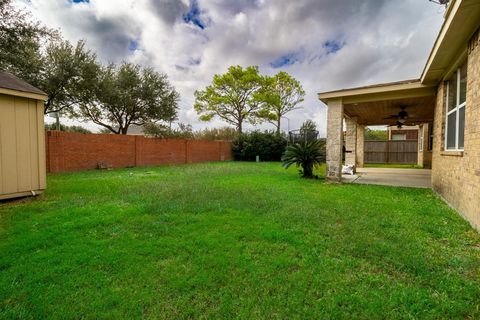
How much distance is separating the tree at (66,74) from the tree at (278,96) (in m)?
16.3

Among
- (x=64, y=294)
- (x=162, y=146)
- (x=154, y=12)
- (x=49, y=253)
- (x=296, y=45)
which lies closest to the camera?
(x=64, y=294)

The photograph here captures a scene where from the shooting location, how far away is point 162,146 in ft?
50.1

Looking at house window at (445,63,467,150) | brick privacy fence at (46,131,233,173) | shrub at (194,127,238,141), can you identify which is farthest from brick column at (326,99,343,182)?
shrub at (194,127,238,141)

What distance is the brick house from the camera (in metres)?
3.36

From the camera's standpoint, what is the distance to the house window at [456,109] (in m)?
4.31

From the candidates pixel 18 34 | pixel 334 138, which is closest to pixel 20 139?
pixel 18 34

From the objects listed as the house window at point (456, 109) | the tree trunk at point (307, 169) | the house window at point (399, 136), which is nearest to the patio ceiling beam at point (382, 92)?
the house window at point (456, 109)

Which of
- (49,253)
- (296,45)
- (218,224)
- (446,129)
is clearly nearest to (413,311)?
(218,224)

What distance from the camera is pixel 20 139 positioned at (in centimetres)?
481

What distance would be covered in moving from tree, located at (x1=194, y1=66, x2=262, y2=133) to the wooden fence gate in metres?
13.1

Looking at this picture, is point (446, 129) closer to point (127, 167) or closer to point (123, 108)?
point (127, 167)

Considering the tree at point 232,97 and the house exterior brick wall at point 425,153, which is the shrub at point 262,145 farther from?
the house exterior brick wall at point 425,153

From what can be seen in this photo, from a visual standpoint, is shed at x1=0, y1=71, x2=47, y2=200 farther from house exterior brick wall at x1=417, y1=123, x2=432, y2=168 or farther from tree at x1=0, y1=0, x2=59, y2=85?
house exterior brick wall at x1=417, y1=123, x2=432, y2=168

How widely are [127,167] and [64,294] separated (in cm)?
1234
